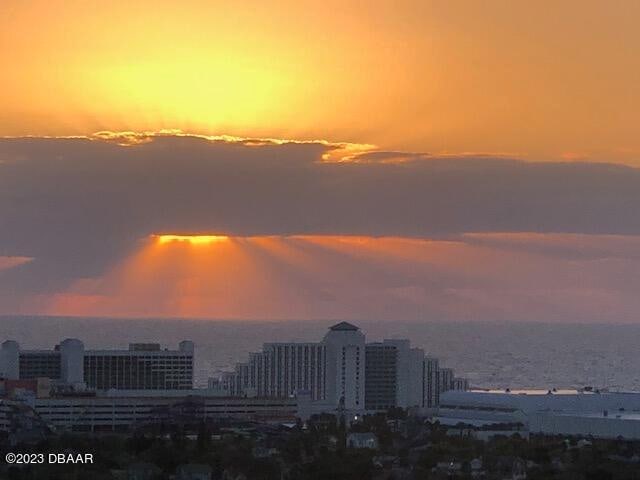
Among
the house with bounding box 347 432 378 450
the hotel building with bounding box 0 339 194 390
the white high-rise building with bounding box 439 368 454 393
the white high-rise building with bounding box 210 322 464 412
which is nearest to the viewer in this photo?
the house with bounding box 347 432 378 450

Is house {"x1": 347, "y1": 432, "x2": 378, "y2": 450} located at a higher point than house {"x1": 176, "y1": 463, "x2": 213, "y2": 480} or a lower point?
higher

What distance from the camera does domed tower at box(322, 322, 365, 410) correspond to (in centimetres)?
6825

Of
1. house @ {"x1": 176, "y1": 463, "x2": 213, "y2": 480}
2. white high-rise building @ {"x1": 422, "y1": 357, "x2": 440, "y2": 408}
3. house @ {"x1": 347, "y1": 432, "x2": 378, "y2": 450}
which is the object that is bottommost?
house @ {"x1": 176, "y1": 463, "x2": 213, "y2": 480}

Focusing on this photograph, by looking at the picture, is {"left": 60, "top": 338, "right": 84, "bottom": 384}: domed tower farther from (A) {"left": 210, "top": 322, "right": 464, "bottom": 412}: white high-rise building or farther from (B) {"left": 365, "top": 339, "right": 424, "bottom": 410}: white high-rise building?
(B) {"left": 365, "top": 339, "right": 424, "bottom": 410}: white high-rise building

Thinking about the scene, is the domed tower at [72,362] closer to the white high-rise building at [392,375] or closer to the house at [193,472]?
the white high-rise building at [392,375]

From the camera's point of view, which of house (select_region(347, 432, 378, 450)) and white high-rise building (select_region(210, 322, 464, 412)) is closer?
house (select_region(347, 432, 378, 450))

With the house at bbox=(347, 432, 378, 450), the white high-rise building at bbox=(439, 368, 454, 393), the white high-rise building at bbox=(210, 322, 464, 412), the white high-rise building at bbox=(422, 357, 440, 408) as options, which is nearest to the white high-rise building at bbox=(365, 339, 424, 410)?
the white high-rise building at bbox=(210, 322, 464, 412)

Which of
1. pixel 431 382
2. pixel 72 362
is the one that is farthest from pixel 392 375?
pixel 72 362

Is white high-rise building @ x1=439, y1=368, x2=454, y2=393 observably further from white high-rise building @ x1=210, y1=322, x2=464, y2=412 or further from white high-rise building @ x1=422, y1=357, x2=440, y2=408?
white high-rise building @ x1=422, y1=357, x2=440, y2=408

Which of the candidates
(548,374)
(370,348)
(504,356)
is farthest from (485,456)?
(504,356)

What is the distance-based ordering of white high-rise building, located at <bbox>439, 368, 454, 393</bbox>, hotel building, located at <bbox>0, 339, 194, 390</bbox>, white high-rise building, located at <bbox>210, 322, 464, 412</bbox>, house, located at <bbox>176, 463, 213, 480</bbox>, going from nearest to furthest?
house, located at <bbox>176, 463, 213, 480</bbox>, hotel building, located at <bbox>0, 339, 194, 390</bbox>, white high-rise building, located at <bbox>210, 322, 464, 412</bbox>, white high-rise building, located at <bbox>439, 368, 454, 393</bbox>

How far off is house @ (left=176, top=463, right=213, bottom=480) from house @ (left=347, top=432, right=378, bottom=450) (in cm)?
691

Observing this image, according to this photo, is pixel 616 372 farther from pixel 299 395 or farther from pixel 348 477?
pixel 348 477

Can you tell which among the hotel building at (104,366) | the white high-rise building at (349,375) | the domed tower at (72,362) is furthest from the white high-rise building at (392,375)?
the domed tower at (72,362)
